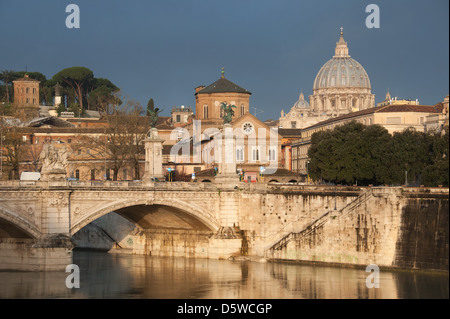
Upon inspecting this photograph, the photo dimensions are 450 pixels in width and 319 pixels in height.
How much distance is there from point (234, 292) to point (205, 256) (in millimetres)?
12721

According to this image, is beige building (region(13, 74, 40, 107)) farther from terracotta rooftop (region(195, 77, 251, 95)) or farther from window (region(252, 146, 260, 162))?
window (region(252, 146, 260, 162))

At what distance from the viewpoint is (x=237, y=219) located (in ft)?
217

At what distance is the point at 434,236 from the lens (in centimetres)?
5538

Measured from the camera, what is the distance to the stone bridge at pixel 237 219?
57303mm

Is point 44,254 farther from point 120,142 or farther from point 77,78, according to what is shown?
point 77,78

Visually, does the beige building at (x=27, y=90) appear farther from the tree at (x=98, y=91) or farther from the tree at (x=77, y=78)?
the tree at (x=98, y=91)

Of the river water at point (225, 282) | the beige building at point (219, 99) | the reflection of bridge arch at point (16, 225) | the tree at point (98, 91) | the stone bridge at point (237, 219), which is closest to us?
the river water at point (225, 282)

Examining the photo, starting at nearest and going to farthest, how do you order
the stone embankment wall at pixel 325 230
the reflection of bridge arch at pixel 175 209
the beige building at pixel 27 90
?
the stone embankment wall at pixel 325 230, the reflection of bridge arch at pixel 175 209, the beige building at pixel 27 90

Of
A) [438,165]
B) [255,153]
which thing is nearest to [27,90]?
[255,153]

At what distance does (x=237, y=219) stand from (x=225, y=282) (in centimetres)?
1023

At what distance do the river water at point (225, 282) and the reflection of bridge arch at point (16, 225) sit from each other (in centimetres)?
240

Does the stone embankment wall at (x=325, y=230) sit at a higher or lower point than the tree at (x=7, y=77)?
lower

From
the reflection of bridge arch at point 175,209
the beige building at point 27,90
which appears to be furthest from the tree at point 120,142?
the beige building at point 27,90
